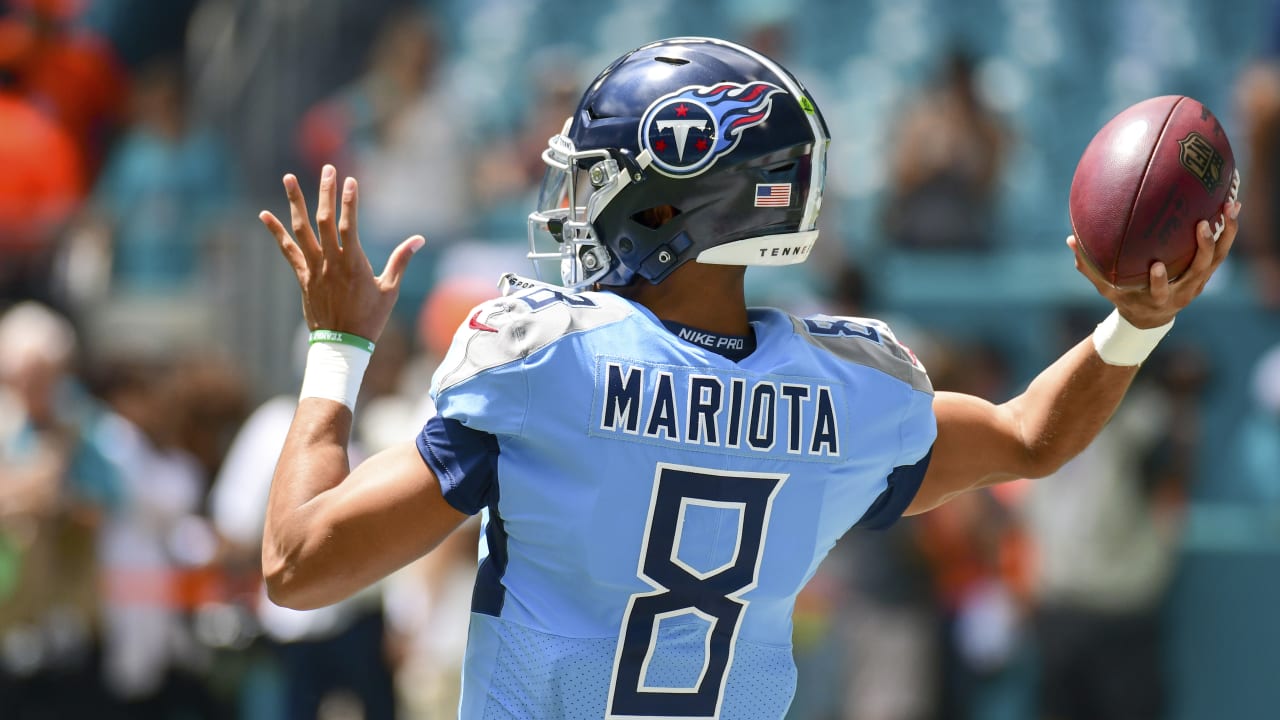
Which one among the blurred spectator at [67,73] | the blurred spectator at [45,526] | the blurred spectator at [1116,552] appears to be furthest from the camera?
the blurred spectator at [67,73]

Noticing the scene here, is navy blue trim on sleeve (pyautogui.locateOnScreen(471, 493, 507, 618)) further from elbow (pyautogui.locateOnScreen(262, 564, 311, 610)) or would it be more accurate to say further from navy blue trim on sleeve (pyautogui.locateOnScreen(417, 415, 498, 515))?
elbow (pyautogui.locateOnScreen(262, 564, 311, 610))

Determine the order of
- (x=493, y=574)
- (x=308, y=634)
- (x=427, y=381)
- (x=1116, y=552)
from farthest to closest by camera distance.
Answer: (x=1116, y=552), (x=427, y=381), (x=308, y=634), (x=493, y=574)

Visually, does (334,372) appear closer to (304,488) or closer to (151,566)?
(304,488)

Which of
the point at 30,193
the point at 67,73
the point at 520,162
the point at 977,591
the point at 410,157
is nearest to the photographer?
the point at 977,591

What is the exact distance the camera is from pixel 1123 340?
110 inches

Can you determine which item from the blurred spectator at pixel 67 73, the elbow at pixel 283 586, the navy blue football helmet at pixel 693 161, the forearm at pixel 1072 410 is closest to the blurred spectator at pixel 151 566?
the blurred spectator at pixel 67 73

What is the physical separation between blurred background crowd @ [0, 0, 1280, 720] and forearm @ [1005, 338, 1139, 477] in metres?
3.71

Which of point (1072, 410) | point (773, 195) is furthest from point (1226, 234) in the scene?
point (773, 195)

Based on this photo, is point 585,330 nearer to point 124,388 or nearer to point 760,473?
point 760,473

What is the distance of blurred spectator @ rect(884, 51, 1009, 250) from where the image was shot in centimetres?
802

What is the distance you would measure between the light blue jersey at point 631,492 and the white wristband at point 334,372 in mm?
256

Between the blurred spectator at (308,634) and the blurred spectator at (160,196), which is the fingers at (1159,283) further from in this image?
the blurred spectator at (160,196)

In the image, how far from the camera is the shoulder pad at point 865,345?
2.69 metres

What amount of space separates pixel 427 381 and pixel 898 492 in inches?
165
